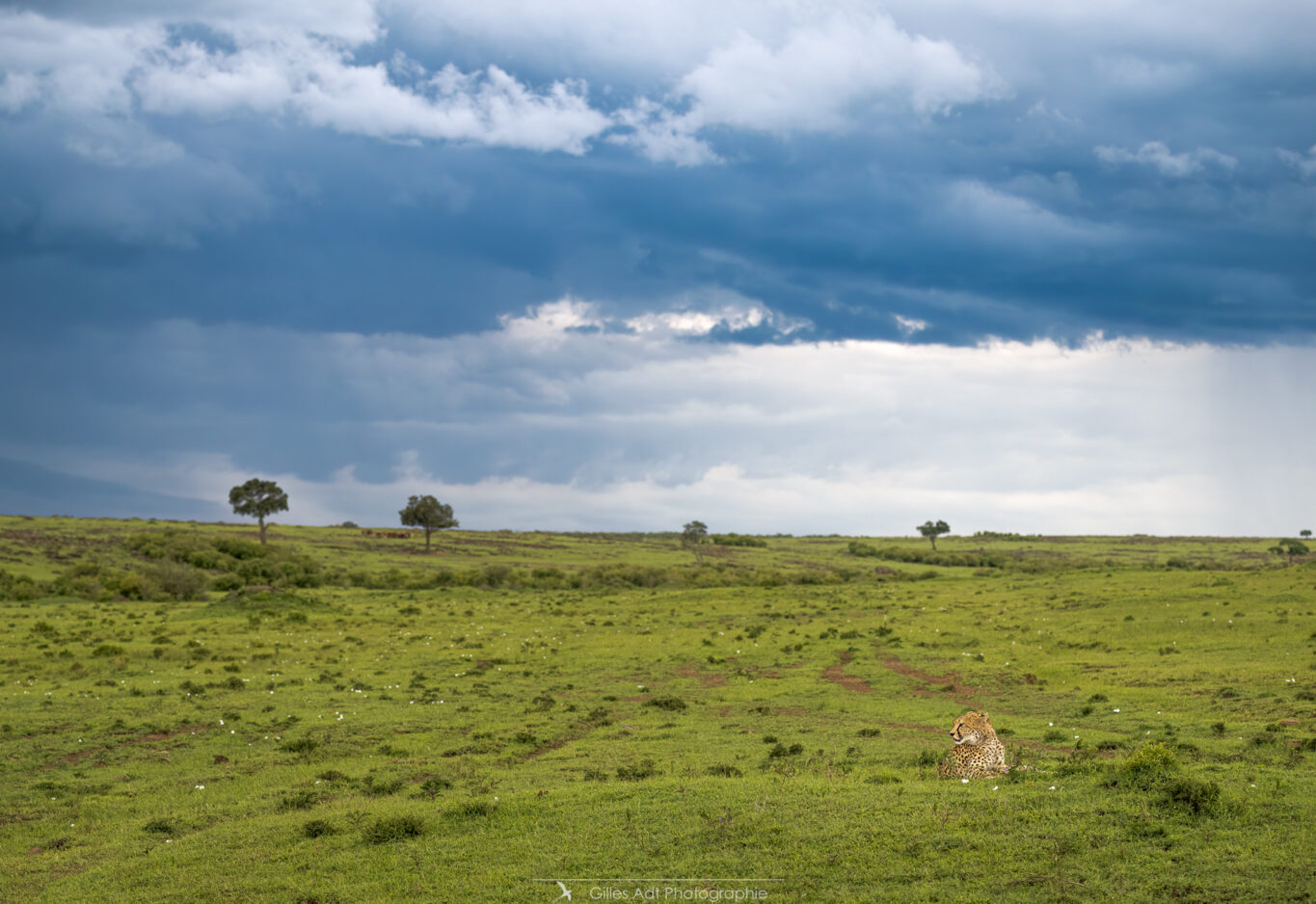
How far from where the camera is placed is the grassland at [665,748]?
1068cm

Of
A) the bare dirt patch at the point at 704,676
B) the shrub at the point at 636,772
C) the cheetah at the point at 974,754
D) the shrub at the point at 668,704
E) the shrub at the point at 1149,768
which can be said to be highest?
the shrub at the point at 1149,768

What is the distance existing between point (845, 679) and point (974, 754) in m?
16.2

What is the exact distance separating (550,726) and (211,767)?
7.84 metres

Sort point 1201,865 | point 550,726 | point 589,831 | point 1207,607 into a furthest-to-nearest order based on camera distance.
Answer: point 1207,607 → point 550,726 → point 589,831 → point 1201,865

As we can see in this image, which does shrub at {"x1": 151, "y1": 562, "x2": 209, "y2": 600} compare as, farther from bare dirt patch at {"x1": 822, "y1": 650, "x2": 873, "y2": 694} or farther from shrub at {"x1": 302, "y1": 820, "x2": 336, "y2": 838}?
shrub at {"x1": 302, "y1": 820, "x2": 336, "y2": 838}

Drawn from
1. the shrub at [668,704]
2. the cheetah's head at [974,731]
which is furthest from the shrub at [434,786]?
the shrub at [668,704]

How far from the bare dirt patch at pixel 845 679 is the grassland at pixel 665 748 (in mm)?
204

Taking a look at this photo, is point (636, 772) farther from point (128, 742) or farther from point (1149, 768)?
point (128, 742)

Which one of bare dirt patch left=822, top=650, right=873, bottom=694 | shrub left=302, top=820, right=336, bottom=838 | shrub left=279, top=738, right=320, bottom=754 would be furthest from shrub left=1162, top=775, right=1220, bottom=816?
shrub left=279, top=738, right=320, bottom=754

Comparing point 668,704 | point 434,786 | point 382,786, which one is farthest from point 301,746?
point 668,704

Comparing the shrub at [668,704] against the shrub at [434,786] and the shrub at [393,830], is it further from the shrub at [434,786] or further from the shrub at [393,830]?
the shrub at [393,830]

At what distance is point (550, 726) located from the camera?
22000 millimetres

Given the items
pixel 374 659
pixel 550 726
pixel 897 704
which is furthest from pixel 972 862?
pixel 374 659

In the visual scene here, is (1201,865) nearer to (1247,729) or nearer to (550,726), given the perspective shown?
(1247,729)
